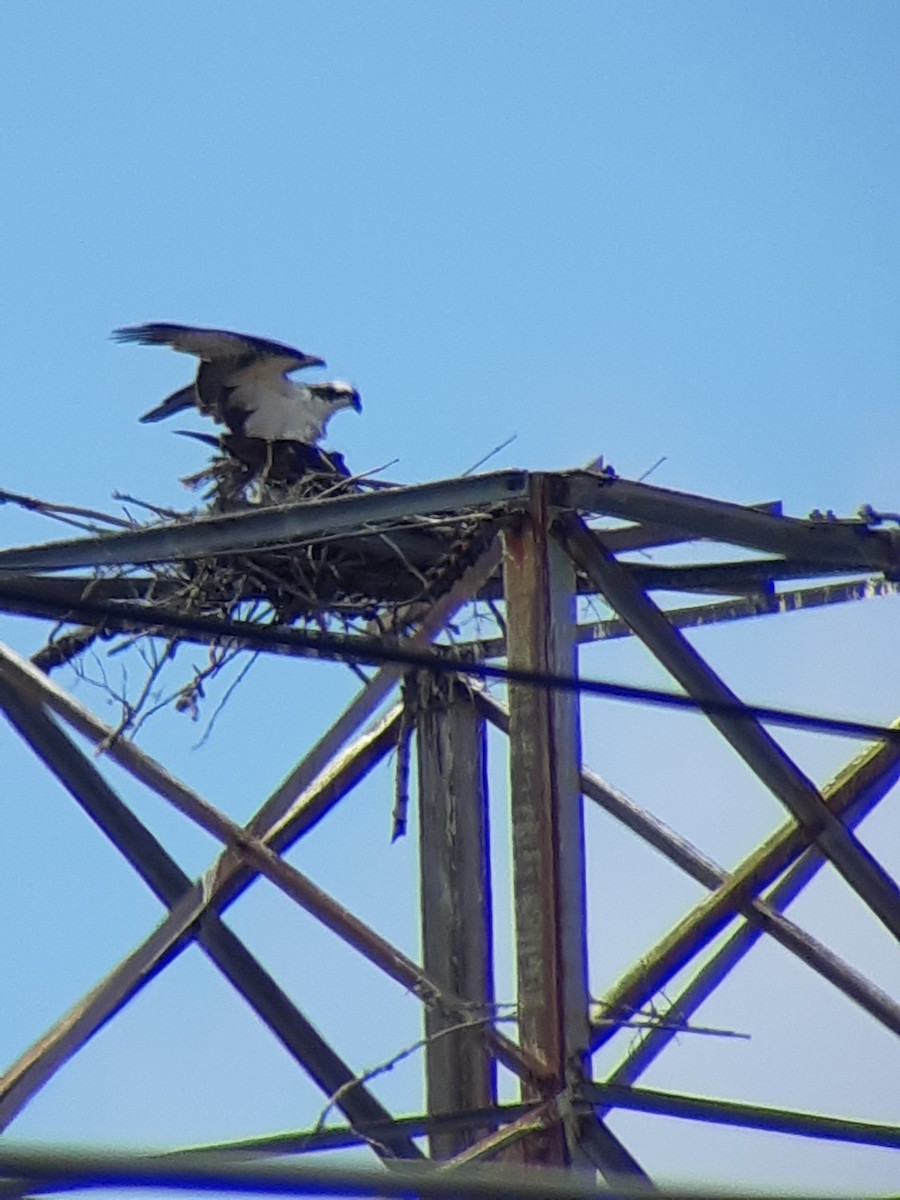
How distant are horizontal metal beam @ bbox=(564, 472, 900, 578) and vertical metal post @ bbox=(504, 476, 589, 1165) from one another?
0.15m

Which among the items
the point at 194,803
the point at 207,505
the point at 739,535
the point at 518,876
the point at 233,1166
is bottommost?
the point at 233,1166

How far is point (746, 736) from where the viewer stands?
293 inches

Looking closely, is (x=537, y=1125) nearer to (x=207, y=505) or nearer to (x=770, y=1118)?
(x=770, y=1118)

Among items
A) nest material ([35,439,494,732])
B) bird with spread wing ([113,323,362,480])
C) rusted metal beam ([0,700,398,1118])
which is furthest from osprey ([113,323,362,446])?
rusted metal beam ([0,700,398,1118])

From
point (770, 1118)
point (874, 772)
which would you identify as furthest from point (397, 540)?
point (770, 1118)

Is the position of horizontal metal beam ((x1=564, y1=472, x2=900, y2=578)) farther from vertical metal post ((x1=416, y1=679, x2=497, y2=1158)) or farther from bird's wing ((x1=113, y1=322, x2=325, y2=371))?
bird's wing ((x1=113, y1=322, x2=325, y2=371))

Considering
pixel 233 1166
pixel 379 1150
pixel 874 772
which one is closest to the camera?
pixel 233 1166

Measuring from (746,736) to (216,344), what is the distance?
14.2 feet

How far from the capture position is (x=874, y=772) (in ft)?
25.9

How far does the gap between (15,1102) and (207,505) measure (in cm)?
360

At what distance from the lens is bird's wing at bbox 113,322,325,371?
10500 millimetres

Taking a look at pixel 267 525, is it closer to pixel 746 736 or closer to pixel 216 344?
pixel 746 736

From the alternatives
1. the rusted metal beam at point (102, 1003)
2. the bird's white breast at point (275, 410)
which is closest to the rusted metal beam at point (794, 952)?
the rusted metal beam at point (102, 1003)

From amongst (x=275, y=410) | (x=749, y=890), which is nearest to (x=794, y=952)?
(x=749, y=890)
